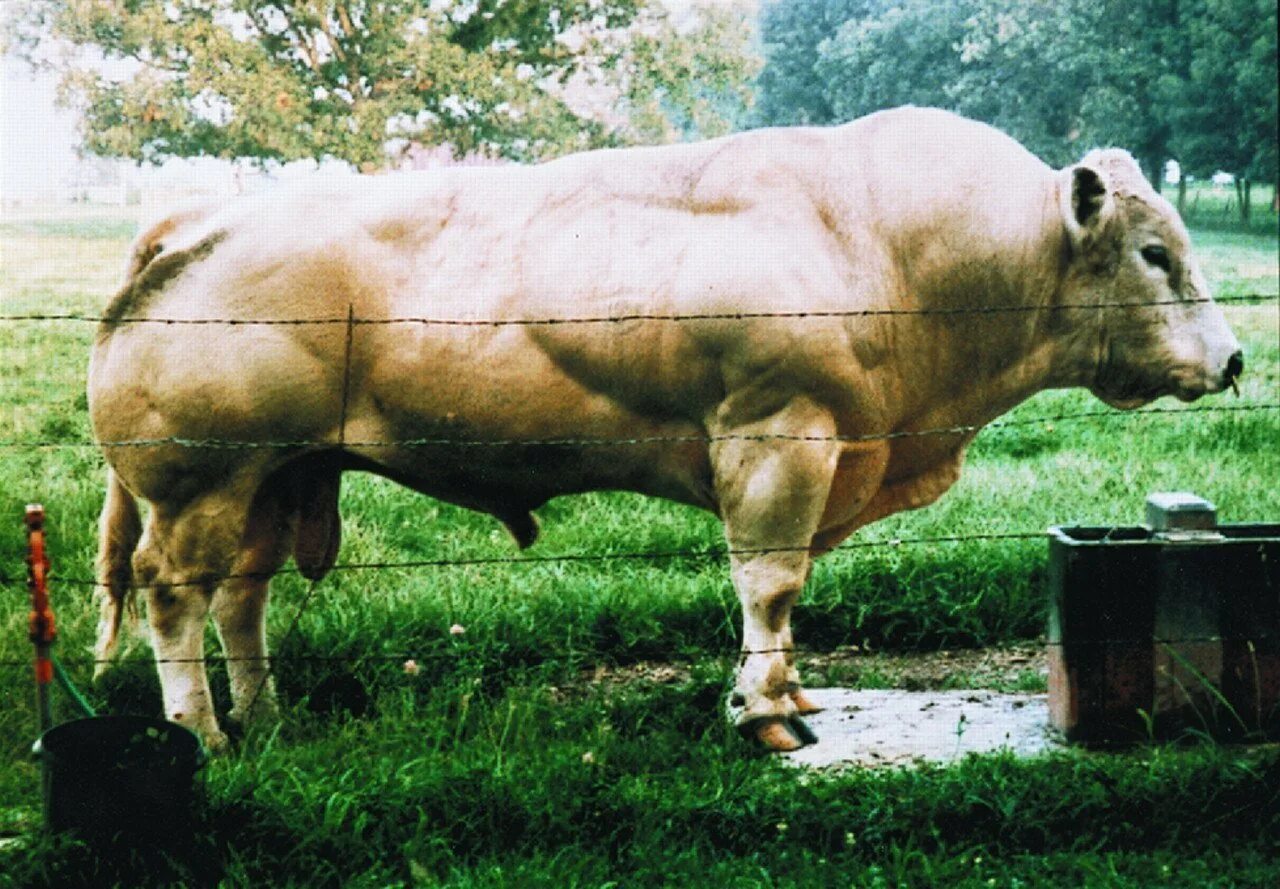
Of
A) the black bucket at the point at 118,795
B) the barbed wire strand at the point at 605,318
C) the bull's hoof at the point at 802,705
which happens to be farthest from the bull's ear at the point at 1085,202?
the black bucket at the point at 118,795

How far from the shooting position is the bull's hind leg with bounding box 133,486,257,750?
171 inches

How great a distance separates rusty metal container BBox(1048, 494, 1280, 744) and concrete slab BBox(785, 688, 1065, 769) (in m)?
0.24

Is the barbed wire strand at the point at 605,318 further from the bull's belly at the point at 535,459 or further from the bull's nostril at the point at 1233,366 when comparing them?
the bull's belly at the point at 535,459

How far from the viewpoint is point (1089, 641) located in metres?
4.28

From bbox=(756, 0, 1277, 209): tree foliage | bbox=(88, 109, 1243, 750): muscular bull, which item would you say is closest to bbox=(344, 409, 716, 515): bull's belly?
bbox=(88, 109, 1243, 750): muscular bull

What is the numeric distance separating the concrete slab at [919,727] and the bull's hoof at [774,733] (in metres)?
0.03

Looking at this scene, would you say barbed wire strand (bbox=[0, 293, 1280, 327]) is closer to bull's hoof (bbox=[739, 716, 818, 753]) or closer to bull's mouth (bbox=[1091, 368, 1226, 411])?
bull's mouth (bbox=[1091, 368, 1226, 411])

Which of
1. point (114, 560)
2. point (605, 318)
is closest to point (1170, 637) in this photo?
point (605, 318)

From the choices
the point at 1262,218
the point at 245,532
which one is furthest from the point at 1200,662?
the point at 245,532

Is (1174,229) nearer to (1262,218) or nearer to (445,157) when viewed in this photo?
(1262,218)

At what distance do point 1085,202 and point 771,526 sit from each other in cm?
134

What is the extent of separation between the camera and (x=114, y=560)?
468cm

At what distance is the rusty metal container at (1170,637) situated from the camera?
4270 mm

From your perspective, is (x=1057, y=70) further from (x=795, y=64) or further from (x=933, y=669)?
(x=933, y=669)
